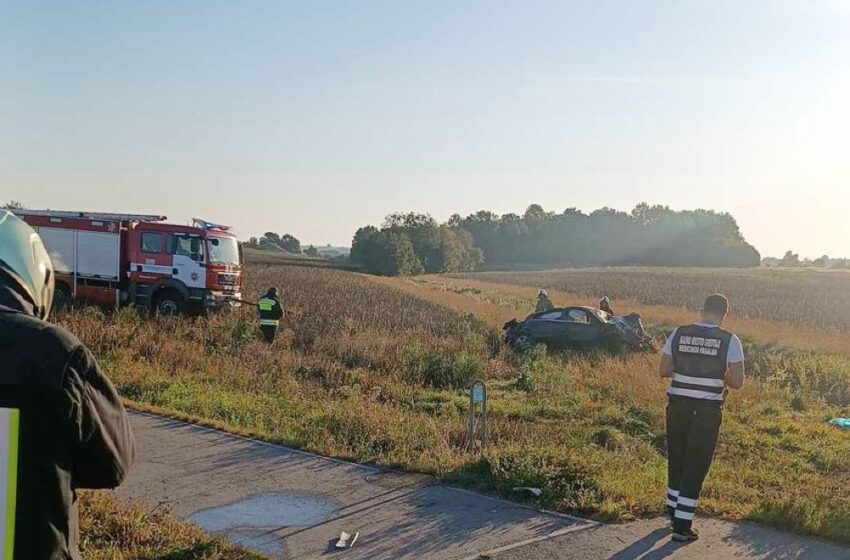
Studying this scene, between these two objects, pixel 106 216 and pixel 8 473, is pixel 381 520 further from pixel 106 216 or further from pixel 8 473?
pixel 106 216

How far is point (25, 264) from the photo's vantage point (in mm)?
1970

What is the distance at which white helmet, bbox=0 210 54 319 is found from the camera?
1.93 metres

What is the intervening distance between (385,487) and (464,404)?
4819 millimetres

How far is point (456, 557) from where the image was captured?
498 centimetres

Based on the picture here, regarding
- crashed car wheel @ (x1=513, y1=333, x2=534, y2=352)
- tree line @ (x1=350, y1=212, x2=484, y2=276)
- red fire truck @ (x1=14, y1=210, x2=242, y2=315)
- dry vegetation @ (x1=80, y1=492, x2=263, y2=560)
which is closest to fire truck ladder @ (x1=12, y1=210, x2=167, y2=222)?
red fire truck @ (x1=14, y1=210, x2=242, y2=315)

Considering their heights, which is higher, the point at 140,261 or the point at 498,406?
the point at 140,261

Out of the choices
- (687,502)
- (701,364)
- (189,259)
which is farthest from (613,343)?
(687,502)

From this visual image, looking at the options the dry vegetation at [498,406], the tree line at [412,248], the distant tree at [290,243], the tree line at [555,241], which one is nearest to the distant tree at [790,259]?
the tree line at [555,241]

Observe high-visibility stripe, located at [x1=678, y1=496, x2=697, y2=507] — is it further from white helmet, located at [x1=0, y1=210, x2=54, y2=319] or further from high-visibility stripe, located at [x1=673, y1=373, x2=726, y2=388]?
white helmet, located at [x1=0, y1=210, x2=54, y2=319]

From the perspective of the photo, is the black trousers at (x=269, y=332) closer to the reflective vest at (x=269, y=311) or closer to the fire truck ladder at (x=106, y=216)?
the reflective vest at (x=269, y=311)

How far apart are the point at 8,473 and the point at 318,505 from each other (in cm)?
432

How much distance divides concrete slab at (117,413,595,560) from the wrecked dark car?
1114 centimetres

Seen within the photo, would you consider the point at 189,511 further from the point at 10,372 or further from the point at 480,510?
the point at 10,372

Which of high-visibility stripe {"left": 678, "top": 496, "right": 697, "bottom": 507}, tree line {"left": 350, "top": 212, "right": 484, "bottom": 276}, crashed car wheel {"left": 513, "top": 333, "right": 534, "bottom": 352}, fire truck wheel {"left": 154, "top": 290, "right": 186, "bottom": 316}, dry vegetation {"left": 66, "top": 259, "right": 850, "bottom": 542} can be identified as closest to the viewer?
high-visibility stripe {"left": 678, "top": 496, "right": 697, "bottom": 507}
